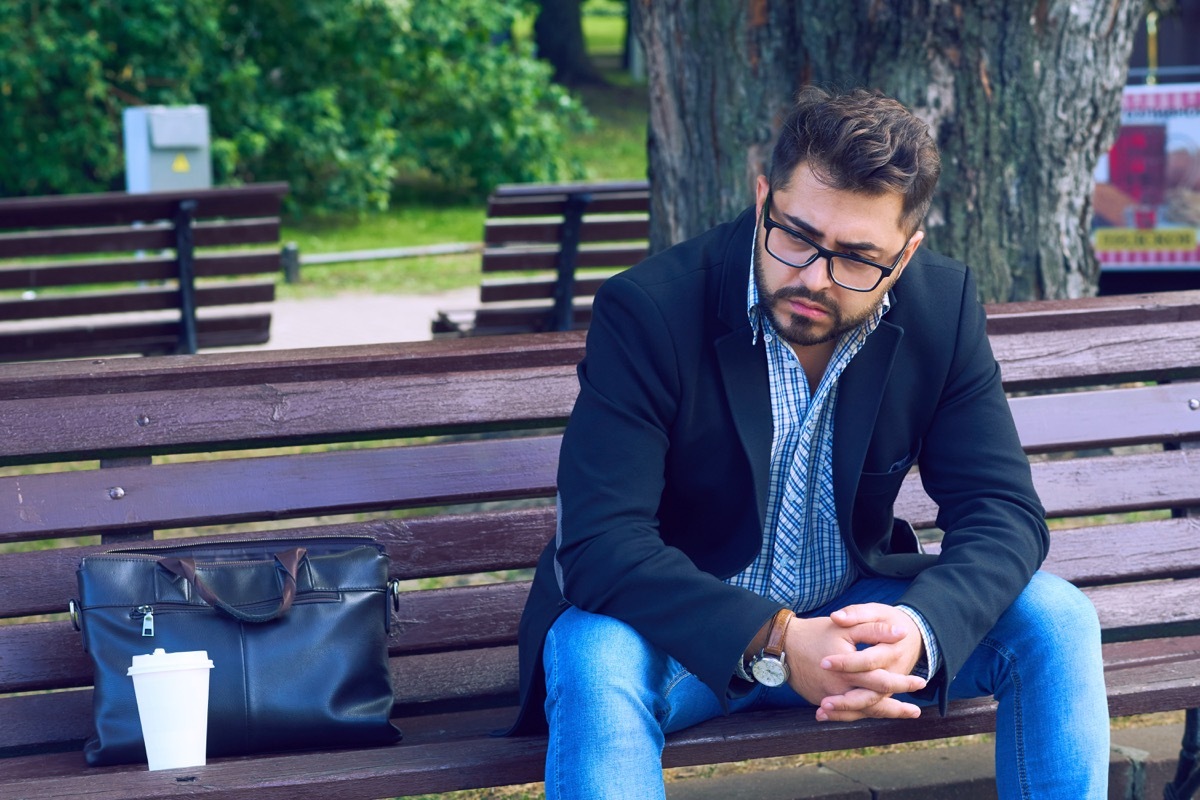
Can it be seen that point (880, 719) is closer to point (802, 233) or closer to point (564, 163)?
point (802, 233)

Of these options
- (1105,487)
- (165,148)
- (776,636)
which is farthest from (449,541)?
(165,148)

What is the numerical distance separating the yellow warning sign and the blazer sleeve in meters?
6.03

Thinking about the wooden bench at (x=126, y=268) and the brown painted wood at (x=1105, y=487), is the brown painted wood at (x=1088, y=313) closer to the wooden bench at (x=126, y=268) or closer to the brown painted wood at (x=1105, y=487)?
the brown painted wood at (x=1105, y=487)

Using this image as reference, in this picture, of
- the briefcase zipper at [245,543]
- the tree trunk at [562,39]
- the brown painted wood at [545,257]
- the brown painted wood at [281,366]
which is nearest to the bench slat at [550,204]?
the brown painted wood at [545,257]

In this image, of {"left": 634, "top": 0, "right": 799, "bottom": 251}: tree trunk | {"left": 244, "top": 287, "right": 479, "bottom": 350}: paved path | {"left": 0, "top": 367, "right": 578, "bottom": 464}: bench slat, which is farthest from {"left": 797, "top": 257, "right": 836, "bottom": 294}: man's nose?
{"left": 244, "top": 287, "right": 479, "bottom": 350}: paved path

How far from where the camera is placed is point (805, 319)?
274 centimetres

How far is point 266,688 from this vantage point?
2785mm

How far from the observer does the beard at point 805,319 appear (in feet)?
8.92

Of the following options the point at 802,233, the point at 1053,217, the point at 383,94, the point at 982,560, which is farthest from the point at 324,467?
the point at 383,94

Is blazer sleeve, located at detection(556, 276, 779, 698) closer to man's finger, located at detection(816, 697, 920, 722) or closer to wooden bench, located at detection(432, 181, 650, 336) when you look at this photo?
man's finger, located at detection(816, 697, 920, 722)

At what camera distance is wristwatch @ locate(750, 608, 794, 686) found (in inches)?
104

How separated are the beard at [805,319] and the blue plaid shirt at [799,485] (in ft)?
0.14

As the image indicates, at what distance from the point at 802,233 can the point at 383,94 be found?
562 inches

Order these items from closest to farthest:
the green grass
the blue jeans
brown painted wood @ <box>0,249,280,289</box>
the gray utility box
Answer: the blue jeans < brown painted wood @ <box>0,249,280,289</box> < the gray utility box < the green grass
